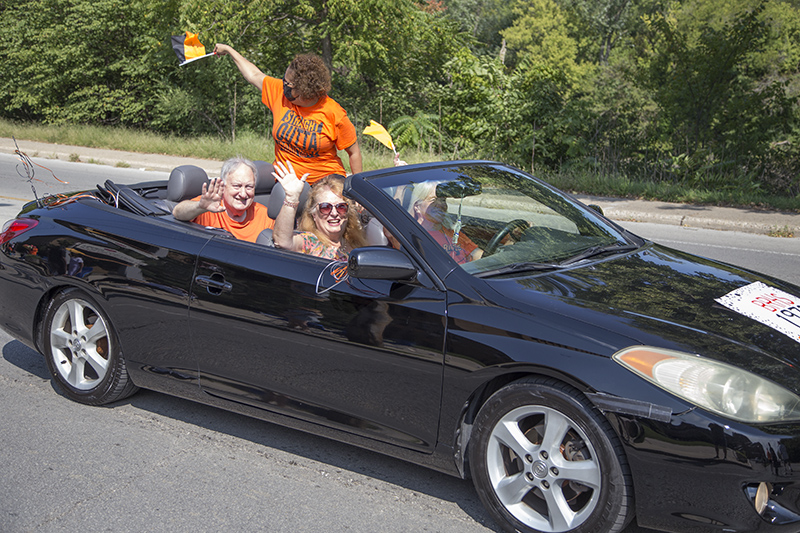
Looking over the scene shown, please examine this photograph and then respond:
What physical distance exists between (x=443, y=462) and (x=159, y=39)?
2614cm

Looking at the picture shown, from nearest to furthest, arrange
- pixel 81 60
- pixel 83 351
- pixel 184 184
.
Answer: pixel 83 351, pixel 184 184, pixel 81 60

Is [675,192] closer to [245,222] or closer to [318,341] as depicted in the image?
[245,222]

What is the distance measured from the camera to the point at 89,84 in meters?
28.5

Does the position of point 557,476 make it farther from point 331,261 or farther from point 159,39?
point 159,39

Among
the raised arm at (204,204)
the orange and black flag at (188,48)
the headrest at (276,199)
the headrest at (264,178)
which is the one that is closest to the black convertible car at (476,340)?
the raised arm at (204,204)

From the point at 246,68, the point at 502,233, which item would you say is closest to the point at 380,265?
the point at 502,233

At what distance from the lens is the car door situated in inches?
118

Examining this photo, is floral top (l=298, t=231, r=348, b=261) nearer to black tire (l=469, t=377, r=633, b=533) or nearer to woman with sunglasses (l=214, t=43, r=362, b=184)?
black tire (l=469, t=377, r=633, b=533)

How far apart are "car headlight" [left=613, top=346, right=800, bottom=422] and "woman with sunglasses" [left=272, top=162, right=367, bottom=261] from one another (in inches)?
65.7

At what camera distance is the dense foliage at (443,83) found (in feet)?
47.6

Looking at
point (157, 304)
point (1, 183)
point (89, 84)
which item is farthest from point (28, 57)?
point (157, 304)

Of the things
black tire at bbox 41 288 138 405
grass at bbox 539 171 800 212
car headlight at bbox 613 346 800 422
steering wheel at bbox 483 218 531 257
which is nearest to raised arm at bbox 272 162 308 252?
steering wheel at bbox 483 218 531 257

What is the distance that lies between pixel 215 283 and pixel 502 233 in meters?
1.41

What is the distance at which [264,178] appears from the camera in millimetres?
5047
